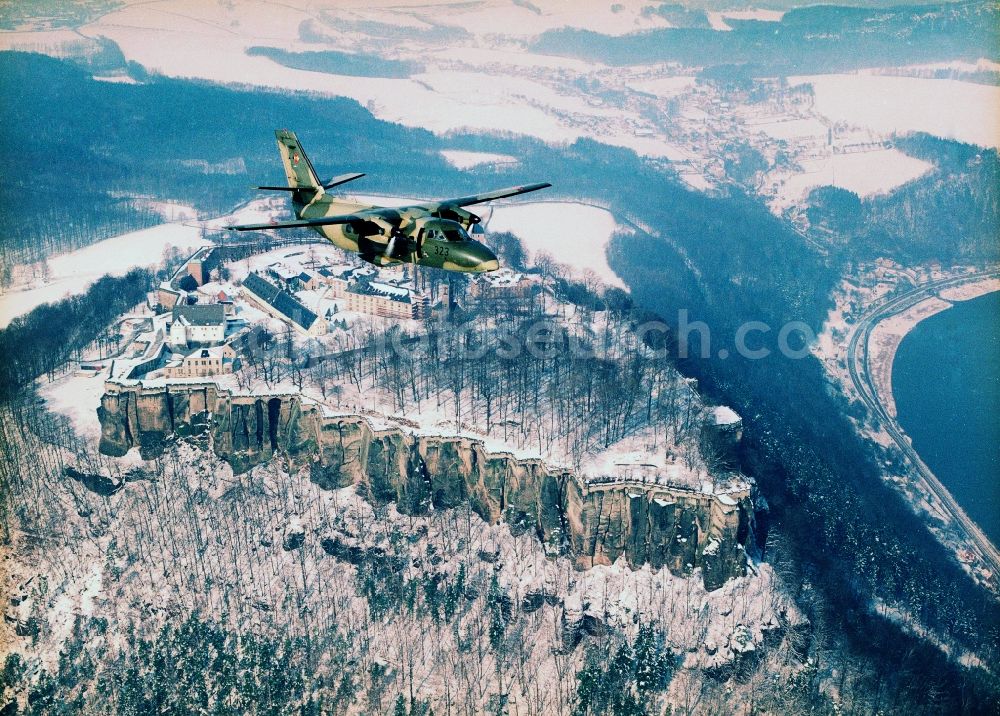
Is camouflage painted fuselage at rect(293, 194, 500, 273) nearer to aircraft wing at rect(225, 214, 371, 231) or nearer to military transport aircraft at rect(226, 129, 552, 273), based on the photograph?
military transport aircraft at rect(226, 129, 552, 273)

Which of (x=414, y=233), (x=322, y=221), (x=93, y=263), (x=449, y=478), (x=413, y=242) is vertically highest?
(x=322, y=221)

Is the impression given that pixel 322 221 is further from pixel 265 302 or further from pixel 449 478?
pixel 265 302

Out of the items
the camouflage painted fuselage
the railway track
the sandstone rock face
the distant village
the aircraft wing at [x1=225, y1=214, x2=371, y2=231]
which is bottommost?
the railway track

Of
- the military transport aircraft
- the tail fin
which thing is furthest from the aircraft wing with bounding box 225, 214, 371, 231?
the tail fin

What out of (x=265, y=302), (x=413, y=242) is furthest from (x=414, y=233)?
(x=265, y=302)

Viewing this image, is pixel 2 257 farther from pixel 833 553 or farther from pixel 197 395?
pixel 833 553

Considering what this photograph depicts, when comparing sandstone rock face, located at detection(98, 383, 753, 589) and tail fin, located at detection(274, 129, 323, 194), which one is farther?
sandstone rock face, located at detection(98, 383, 753, 589)

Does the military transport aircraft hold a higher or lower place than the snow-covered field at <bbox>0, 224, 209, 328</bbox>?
higher

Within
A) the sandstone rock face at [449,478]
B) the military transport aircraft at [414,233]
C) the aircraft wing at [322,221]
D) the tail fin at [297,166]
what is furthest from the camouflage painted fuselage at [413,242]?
the sandstone rock face at [449,478]
